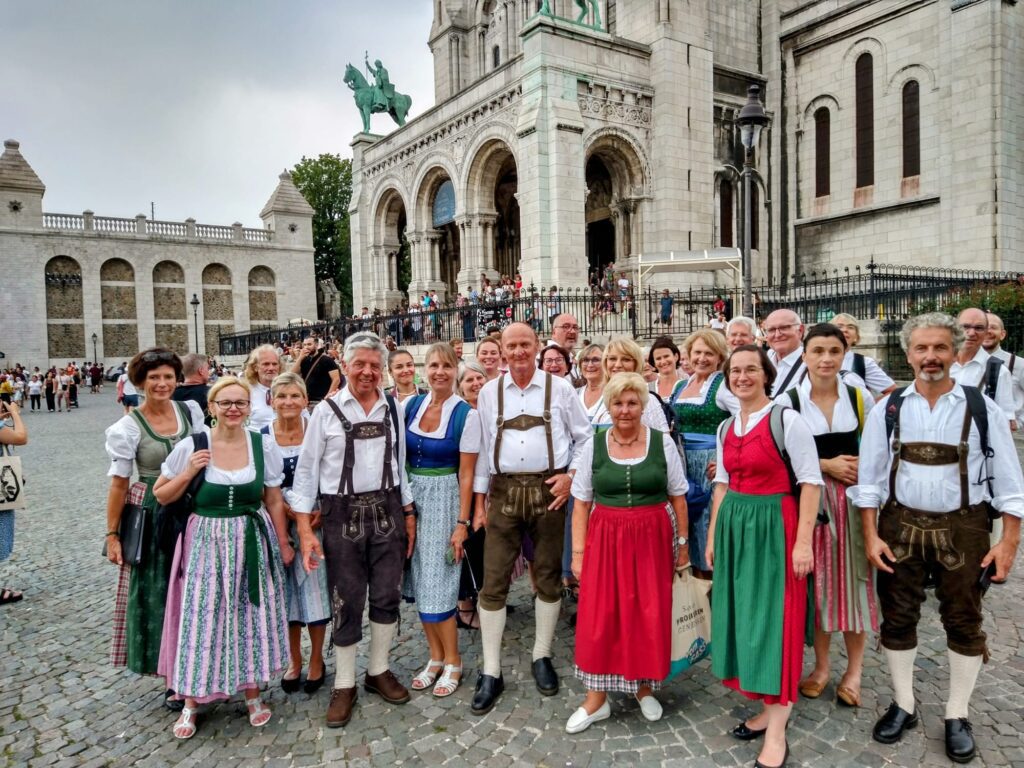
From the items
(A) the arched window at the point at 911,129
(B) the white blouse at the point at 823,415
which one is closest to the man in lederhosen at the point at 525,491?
(B) the white blouse at the point at 823,415

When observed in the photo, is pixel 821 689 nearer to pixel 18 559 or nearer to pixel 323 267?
pixel 18 559

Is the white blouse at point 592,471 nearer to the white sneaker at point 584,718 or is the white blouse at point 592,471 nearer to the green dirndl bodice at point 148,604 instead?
the white sneaker at point 584,718

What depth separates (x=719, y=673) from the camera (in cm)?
329

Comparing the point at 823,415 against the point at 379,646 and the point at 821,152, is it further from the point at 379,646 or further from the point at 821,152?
the point at 821,152

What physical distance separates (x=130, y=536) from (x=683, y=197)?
65.8ft

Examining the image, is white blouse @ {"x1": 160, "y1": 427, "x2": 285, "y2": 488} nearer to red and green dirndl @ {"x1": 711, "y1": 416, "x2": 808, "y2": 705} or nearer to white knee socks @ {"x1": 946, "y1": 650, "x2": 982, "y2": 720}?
red and green dirndl @ {"x1": 711, "y1": 416, "x2": 808, "y2": 705}

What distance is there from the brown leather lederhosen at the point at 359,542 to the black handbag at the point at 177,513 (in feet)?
2.23

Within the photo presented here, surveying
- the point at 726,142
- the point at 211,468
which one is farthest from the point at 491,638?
the point at 726,142

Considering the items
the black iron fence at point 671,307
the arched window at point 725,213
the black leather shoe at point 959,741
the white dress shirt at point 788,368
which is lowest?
the black leather shoe at point 959,741

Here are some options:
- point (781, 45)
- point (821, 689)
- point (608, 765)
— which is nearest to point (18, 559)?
point (608, 765)

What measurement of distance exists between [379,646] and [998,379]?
16.9 feet

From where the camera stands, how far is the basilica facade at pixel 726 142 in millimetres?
18547

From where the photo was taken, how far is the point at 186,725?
3.54m

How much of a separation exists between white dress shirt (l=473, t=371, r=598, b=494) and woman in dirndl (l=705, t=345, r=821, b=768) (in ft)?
3.35
